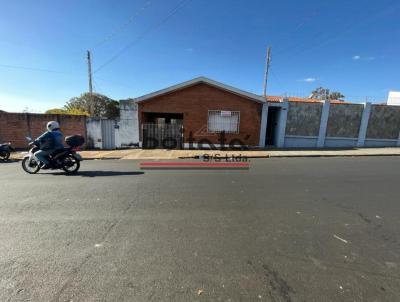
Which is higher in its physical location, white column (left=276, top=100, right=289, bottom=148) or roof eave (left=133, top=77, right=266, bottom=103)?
roof eave (left=133, top=77, right=266, bottom=103)

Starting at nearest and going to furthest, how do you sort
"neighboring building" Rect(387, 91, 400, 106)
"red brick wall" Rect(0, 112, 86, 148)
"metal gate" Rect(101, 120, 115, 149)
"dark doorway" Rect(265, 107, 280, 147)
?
"red brick wall" Rect(0, 112, 86, 148) < "metal gate" Rect(101, 120, 115, 149) < "dark doorway" Rect(265, 107, 280, 147) < "neighboring building" Rect(387, 91, 400, 106)

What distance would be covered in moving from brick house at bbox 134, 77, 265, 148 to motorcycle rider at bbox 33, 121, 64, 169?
674cm

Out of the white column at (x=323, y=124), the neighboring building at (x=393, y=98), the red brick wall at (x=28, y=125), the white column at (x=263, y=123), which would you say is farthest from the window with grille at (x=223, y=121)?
the neighboring building at (x=393, y=98)

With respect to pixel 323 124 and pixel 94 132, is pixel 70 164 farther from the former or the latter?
pixel 323 124

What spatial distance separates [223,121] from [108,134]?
8.33 metres

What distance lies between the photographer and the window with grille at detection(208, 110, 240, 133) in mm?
13969

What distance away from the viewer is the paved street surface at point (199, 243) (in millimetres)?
2051

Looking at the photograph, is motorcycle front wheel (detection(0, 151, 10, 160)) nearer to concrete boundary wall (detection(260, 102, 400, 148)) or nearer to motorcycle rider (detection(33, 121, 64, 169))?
motorcycle rider (detection(33, 121, 64, 169))

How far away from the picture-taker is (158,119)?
1616 centimetres

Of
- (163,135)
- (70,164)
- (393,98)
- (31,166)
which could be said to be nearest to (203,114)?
(163,135)

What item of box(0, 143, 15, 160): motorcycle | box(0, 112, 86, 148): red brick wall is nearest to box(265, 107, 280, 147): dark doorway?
box(0, 112, 86, 148): red brick wall

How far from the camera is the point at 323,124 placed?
47.8ft

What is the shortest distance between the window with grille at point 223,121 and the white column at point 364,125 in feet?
31.5

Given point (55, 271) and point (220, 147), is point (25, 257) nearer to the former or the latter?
point (55, 271)
